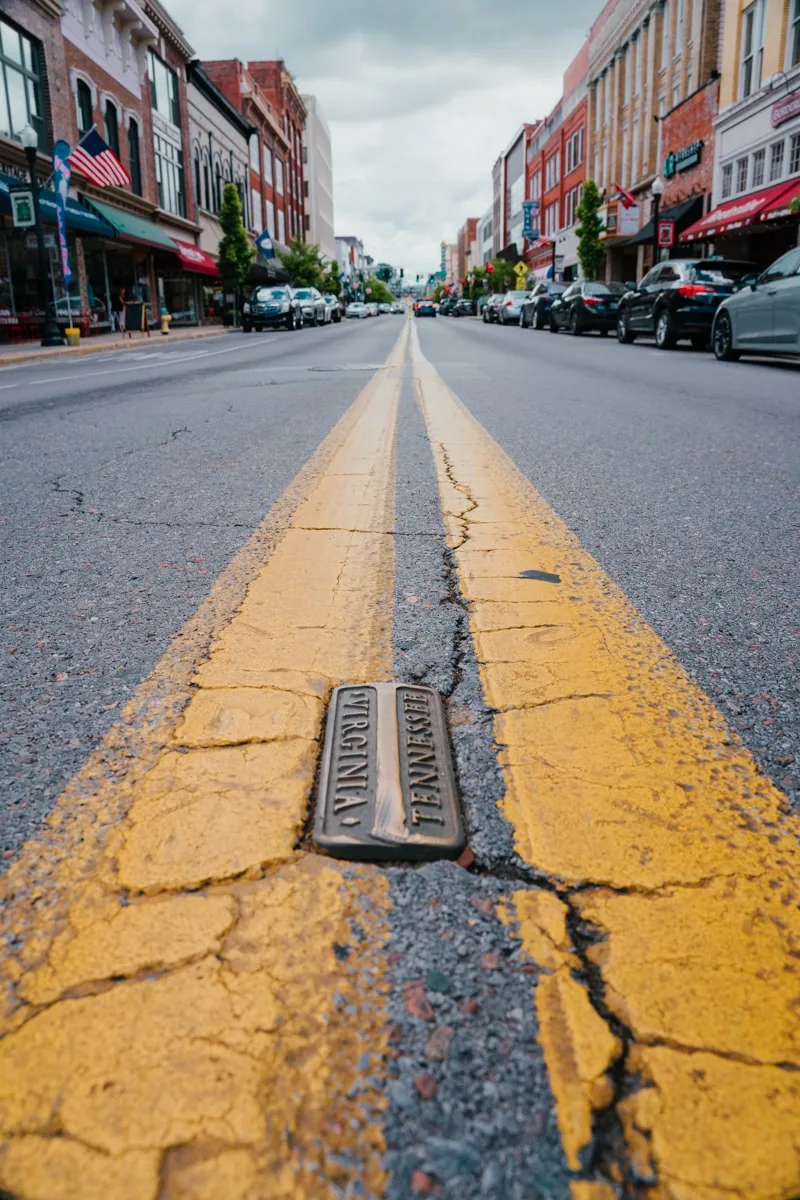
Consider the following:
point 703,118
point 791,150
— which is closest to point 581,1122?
point 791,150

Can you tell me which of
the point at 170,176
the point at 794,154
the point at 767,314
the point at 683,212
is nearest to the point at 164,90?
the point at 170,176

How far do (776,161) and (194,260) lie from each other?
21927 mm

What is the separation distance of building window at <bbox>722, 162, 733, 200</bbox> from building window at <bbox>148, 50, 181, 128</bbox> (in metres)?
21.6

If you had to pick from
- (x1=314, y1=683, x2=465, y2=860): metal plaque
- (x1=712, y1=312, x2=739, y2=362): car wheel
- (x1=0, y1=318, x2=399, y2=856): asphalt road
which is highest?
(x1=712, y1=312, x2=739, y2=362): car wheel

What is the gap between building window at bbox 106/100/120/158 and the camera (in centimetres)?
3012

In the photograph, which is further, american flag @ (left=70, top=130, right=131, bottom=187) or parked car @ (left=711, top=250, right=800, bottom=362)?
american flag @ (left=70, top=130, right=131, bottom=187)

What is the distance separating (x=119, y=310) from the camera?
31.0 m

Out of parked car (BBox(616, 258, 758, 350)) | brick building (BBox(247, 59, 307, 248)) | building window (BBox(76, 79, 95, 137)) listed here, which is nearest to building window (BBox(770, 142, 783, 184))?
parked car (BBox(616, 258, 758, 350))

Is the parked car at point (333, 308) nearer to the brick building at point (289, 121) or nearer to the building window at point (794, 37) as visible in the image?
the building window at point (794, 37)

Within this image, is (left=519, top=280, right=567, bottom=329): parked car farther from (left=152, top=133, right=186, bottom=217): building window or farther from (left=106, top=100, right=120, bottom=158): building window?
(left=152, top=133, right=186, bottom=217): building window

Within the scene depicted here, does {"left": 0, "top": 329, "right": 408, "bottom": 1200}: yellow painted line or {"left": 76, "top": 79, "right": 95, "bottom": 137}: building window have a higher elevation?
{"left": 76, "top": 79, "right": 95, "bottom": 137}: building window

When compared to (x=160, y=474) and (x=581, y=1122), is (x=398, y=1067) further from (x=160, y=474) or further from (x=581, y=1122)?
(x=160, y=474)

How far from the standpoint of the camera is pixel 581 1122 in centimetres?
89

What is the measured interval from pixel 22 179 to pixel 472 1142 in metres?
26.9
